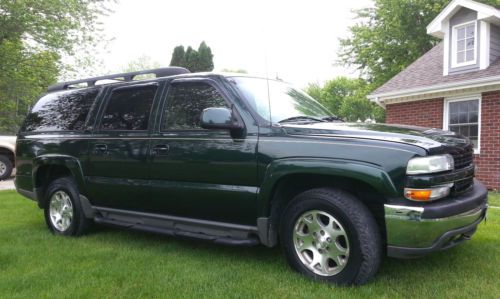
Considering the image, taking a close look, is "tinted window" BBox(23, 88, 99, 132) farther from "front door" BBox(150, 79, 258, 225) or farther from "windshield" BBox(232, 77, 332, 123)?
"windshield" BBox(232, 77, 332, 123)

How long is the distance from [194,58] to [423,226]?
21863mm

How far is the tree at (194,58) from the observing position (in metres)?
23.6

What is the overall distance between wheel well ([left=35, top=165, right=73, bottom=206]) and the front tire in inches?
134

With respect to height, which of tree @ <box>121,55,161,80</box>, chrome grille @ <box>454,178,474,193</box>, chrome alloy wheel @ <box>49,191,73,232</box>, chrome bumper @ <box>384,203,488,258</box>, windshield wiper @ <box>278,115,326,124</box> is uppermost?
tree @ <box>121,55,161,80</box>

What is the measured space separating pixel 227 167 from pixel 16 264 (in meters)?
2.28

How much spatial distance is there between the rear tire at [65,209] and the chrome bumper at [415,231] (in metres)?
3.66

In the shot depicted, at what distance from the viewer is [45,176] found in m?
5.75

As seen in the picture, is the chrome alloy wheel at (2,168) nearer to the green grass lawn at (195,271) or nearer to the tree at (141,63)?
the green grass lawn at (195,271)

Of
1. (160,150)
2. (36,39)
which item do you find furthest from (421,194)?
(36,39)

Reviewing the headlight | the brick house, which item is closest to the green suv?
the headlight

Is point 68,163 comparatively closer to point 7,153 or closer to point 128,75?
point 128,75

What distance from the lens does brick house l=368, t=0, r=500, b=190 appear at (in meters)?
10.7

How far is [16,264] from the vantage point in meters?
4.16

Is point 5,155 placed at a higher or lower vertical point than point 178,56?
lower
